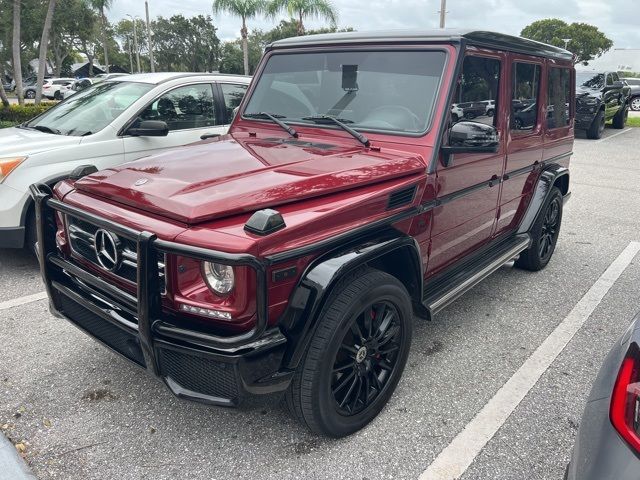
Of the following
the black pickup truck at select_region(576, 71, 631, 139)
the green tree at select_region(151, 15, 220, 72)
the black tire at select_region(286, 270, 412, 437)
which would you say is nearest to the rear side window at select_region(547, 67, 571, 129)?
the black tire at select_region(286, 270, 412, 437)

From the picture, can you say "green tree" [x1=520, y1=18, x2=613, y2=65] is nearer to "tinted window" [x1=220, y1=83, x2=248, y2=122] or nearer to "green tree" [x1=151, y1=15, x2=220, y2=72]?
"green tree" [x1=151, y1=15, x2=220, y2=72]

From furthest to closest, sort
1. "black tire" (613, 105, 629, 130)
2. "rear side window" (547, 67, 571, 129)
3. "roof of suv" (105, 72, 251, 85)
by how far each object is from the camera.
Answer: "black tire" (613, 105, 629, 130), "roof of suv" (105, 72, 251, 85), "rear side window" (547, 67, 571, 129)

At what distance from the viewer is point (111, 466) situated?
2436 millimetres

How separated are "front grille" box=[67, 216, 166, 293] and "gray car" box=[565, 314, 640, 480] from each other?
1665 millimetres

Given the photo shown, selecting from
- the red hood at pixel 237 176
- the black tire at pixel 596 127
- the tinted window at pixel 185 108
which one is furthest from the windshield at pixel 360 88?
the black tire at pixel 596 127

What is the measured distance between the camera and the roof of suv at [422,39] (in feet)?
10.4

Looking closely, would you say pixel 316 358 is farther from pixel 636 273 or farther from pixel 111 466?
pixel 636 273

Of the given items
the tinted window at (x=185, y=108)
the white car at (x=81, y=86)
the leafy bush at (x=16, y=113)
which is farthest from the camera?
the leafy bush at (x=16, y=113)

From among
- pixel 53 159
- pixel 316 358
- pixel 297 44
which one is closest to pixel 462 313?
pixel 316 358

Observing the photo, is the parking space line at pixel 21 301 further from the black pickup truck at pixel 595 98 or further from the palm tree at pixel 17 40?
the black pickup truck at pixel 595 98

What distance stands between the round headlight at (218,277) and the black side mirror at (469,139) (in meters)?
1.56

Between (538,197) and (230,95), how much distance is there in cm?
357

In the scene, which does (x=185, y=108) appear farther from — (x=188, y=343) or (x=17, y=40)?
(x=17, y=40)

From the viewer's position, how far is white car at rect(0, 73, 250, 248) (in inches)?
173
